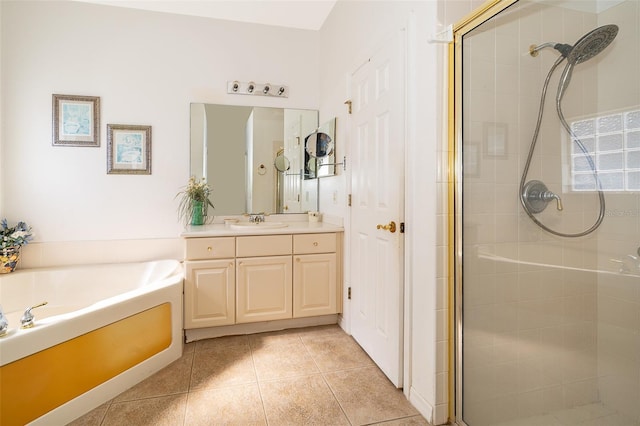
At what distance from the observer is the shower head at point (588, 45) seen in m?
1.29

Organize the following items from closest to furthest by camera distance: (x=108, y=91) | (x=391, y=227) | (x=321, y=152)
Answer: (x=391, y=227)
(x=108, y=91)
(x=321, y=152)

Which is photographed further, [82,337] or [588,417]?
[82,337]

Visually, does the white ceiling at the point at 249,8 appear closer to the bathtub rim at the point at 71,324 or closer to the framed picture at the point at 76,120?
the framed picture at the point at 76,120

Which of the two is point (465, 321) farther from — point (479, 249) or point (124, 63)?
point (124, 63)

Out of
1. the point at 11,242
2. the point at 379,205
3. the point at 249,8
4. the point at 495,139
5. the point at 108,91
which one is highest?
the point at 249,8

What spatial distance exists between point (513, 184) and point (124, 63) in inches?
122

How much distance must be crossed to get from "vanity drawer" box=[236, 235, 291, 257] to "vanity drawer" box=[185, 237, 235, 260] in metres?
0.07

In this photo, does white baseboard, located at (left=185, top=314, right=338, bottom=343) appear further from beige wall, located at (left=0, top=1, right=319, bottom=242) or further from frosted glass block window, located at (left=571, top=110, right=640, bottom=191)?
frosted glass block window, located at (left=571, top=110, right=640, bottom=191)

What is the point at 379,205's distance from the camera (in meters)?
2.08

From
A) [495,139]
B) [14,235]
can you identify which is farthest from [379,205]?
[14,235]

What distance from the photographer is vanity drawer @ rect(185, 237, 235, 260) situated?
2424 mm

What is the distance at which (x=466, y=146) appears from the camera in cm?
156

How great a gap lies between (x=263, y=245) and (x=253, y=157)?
3.14ft

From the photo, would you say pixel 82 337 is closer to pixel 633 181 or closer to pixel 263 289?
pixel 263 289
